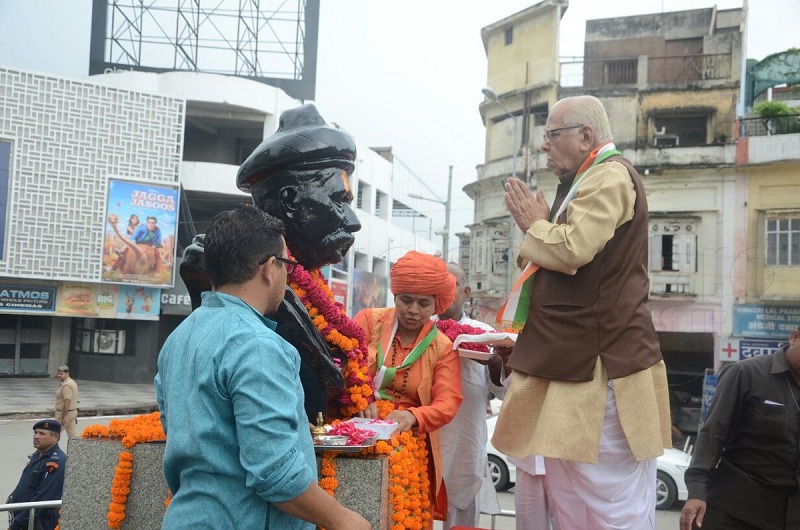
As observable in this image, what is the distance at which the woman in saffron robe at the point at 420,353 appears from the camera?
3.48 meters

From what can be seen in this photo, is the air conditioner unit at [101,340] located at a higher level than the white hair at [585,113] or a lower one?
lower

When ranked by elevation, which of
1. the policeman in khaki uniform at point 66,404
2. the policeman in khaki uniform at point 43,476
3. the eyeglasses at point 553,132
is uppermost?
the eyeglasses at point 553,132

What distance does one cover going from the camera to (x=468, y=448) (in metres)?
4.07

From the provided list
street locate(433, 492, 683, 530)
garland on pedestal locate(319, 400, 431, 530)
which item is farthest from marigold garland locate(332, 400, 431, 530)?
street locate(433, 492, 683, 530)

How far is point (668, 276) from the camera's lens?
70.0ft

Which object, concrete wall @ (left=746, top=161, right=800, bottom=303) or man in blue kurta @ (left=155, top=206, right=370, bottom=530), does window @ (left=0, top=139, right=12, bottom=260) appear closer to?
concrete wall @ (left=746, top=161, right=800, bottom=303)

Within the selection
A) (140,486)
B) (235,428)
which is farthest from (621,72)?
(235,428)

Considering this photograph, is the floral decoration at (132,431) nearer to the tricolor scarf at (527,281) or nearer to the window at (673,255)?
the tricolor scarf at (527,281)

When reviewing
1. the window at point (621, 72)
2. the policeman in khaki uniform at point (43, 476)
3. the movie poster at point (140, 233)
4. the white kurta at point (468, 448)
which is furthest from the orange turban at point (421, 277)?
the window at point (621, 72)

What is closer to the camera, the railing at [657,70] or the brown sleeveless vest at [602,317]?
the brown sleeveless vest at [602,317]

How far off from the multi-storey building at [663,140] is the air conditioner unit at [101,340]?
12.0m

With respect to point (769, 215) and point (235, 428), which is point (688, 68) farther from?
point (235, 428)

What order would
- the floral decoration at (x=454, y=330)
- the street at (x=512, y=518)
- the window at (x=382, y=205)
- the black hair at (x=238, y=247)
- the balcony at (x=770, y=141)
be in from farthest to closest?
1. the window at (x=382, y=205)
2. the balcony at (x=770, y=141)
3. the street at (x=512, y=518)
4. the floral decoration at (x=454, y=330)
5. the black hair at (x=238, y=247)

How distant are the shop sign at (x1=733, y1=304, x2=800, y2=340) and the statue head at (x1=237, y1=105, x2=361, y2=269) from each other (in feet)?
66.3
